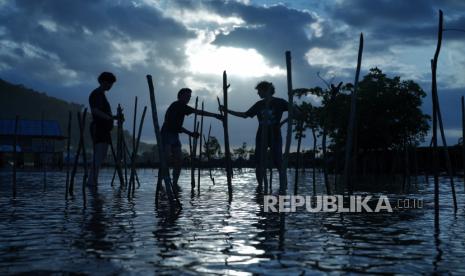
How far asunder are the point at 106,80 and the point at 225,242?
22.0ft

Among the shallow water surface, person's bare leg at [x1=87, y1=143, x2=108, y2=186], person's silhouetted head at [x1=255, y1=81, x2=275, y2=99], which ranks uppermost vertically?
person's silhouetted head at [x1=255, y1=81, x2=275, y2=99]

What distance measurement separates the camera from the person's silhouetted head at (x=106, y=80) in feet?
34.6

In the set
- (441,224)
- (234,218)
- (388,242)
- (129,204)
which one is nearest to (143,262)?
(388,242)

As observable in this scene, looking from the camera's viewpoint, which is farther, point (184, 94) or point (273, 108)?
point (273, 108)

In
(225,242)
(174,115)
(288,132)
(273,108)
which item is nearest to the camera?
(225,242)

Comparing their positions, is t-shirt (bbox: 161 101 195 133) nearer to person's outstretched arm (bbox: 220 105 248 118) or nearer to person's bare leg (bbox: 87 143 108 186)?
person's outstretched arm (bbox: 220 105 248 118)

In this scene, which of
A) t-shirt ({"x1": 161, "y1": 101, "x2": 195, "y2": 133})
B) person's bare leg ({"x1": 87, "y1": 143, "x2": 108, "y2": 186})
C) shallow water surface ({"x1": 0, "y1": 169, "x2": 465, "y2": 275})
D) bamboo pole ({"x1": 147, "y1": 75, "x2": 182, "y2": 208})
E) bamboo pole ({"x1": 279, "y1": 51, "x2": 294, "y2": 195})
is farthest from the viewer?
t-shirt ({"x1": 161, "y1": 101, "x2": 195, "y2": 133})

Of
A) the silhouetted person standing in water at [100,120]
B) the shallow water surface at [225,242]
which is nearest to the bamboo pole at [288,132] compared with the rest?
the shallow water surface at [225,242]

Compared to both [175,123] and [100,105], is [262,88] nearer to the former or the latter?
[175,123]

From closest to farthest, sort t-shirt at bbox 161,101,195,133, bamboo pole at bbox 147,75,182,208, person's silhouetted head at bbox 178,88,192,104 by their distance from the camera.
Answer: bamboo pole at bbox 147,75,182,208 → person's silhouetted head at bbox 178,88,192,104 → t-shirt at bbox 161,101,195,133

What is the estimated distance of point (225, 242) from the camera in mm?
4637

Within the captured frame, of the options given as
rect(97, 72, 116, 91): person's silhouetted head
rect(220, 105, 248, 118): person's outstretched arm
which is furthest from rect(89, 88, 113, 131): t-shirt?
rect(220, 105, 248, 118): person's outstretched arm

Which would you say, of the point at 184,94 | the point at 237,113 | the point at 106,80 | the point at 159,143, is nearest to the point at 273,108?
the point at 237,113

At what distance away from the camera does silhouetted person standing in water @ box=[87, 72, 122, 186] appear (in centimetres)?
1055
